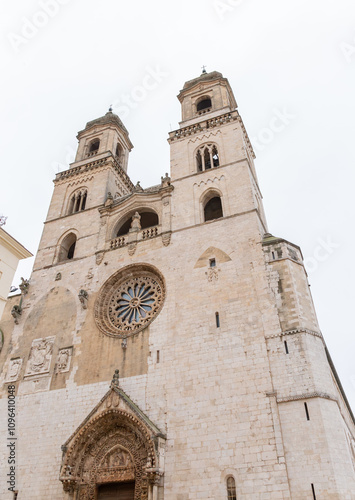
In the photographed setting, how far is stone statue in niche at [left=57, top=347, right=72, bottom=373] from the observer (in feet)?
50.0

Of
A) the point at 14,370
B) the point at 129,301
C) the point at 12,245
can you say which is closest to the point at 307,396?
the point at 129,301

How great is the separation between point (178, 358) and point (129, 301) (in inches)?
155

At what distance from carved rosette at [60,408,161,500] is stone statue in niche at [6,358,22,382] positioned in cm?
449

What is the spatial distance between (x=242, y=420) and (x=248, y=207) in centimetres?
838

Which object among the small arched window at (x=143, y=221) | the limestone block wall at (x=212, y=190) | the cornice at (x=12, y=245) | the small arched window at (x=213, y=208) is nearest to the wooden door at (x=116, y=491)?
the cornice at (x=12, y=245)

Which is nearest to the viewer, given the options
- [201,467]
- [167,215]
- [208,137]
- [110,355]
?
[201,467]

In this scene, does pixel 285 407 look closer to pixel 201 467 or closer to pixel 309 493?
pixel 309 493

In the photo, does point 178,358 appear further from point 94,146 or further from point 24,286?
point 94,146

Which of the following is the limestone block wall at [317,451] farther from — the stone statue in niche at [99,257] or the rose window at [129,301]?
the stone statue in niche at [99,257]

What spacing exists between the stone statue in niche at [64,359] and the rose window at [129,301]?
1.56 meters

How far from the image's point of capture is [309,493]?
32.8ft

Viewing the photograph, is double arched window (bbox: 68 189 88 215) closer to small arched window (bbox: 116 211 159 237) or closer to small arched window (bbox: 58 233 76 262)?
small arched window (bbox: 58 233 76 262)

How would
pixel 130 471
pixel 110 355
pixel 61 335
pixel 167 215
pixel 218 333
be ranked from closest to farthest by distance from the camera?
pixel 130 471, pixel 218 333, pixel 110 355, pixel 61 335, pixel 167 215

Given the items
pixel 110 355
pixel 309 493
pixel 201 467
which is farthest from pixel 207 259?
pixel 309 493
